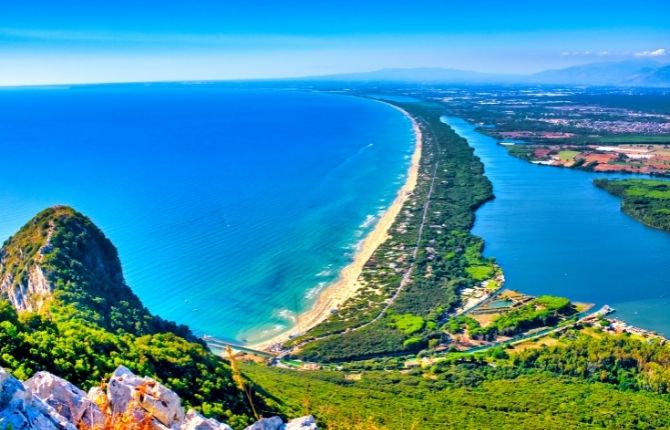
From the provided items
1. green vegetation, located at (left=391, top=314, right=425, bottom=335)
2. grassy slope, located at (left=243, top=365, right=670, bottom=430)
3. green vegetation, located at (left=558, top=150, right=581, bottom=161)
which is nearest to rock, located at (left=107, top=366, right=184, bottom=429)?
Answer: grassy slope, located at (left=243, top=365, right=670, bottom=430)

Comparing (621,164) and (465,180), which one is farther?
(621,164)

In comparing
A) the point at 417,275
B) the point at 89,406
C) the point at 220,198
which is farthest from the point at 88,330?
the point at 220,198

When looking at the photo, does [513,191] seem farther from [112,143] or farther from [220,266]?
[112,143]

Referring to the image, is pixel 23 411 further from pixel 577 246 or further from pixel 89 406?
pixel 577 246

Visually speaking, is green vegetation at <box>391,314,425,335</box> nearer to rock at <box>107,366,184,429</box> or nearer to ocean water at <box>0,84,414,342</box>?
ocean water at <box>0,84,414,342</box>

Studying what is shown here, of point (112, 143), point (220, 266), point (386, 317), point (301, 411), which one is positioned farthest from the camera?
point (112, 143)

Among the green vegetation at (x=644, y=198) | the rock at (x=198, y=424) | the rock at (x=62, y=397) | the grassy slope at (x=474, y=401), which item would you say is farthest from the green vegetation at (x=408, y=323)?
the green vegetation at (x=644, y=198)

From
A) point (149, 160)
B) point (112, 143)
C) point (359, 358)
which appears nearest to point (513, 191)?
point (359, 358)
